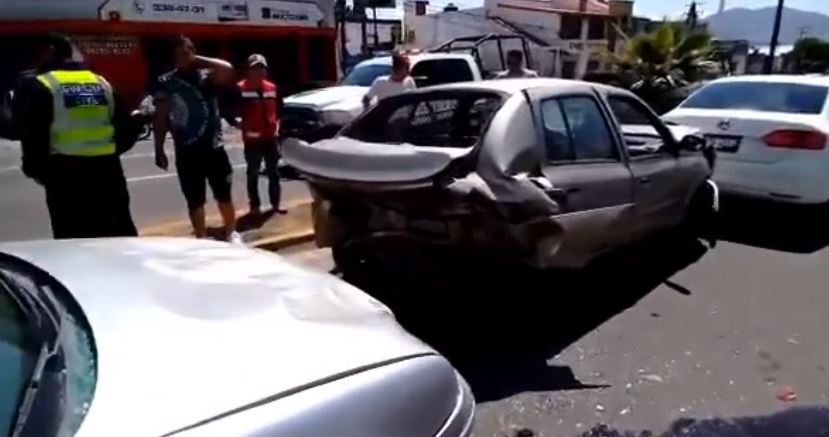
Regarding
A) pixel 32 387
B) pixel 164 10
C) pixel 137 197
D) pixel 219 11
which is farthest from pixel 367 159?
pixel 219 11

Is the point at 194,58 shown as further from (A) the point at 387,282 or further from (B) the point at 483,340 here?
(B) the point at 483,340

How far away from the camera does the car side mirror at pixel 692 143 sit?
6.47 metres

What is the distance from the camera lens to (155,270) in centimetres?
250

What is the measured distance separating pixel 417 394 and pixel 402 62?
7746 millimetres

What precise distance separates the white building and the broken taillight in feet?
108

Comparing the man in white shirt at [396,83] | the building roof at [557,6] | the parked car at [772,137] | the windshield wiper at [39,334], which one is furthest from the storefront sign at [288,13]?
the windshield wiper at [39,334]

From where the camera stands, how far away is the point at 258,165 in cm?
814

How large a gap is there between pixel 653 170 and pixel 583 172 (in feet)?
3.32

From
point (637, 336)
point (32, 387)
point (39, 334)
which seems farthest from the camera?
point (637, 336)

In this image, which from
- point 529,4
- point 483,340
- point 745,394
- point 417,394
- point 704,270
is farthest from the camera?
point 529,4

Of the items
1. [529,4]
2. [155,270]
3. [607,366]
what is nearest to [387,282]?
[607,366]

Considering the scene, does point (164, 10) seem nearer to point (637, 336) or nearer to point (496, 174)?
point (496, 174)

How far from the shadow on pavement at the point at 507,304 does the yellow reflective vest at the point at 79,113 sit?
1.95 meters

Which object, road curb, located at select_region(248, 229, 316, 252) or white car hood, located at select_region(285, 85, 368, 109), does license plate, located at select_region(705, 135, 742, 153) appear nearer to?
road curb, located at select_region(248, 229, 316, 252)
